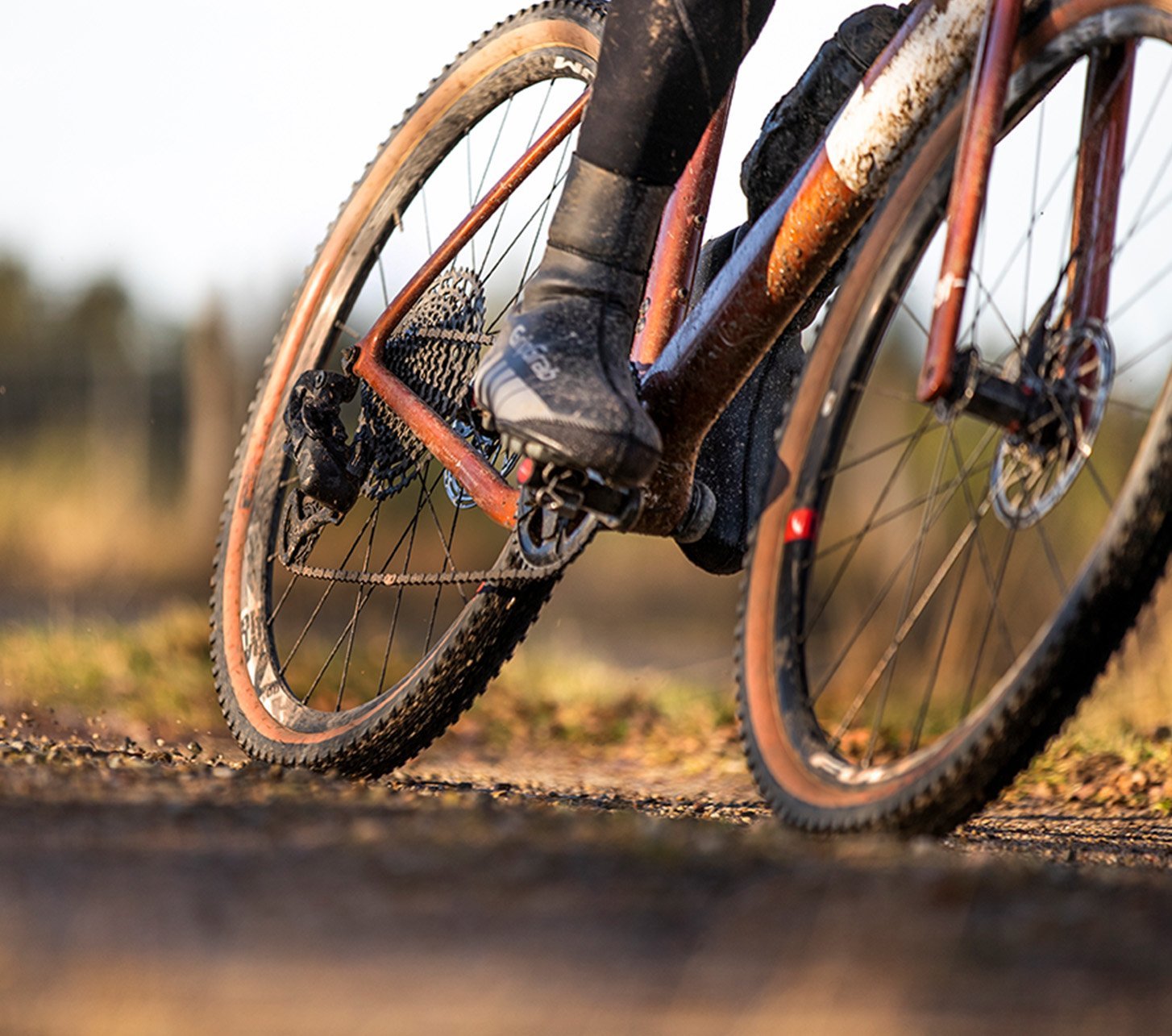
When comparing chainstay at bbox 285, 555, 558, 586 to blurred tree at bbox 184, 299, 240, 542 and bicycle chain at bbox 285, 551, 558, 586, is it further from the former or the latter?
blurred tree at bbox 184, 299, 240, 542

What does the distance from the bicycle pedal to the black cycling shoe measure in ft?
0.27

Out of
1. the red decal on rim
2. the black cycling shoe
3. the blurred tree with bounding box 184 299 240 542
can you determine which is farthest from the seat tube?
the blurred tree with bounding box 184 299 240 542

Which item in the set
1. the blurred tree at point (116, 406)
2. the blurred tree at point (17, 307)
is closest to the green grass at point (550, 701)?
the blurred tree at point (116, 406)

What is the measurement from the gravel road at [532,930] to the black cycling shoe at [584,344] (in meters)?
0.53

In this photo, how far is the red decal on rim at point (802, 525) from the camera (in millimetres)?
1878

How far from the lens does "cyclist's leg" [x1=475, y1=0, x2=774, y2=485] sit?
1996mm

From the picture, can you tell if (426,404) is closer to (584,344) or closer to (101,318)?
(584,344)

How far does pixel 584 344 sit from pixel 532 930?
1028mm

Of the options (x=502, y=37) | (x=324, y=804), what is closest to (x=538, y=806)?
(x=324, y=804)

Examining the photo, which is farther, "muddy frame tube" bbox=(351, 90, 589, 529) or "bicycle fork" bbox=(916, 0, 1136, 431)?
"muddy frame tube" bbox=(351, 90, 589, 529)

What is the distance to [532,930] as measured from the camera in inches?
45.4

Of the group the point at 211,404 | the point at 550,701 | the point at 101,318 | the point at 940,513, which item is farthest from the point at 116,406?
the point at 940,513

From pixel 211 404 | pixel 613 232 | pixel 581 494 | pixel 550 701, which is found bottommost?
pixel 211 404

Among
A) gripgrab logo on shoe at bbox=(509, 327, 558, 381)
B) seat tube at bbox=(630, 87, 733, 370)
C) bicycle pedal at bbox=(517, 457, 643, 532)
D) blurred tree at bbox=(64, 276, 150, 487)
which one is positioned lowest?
blurred tree at bbox=(64, 276, 150, 487)
